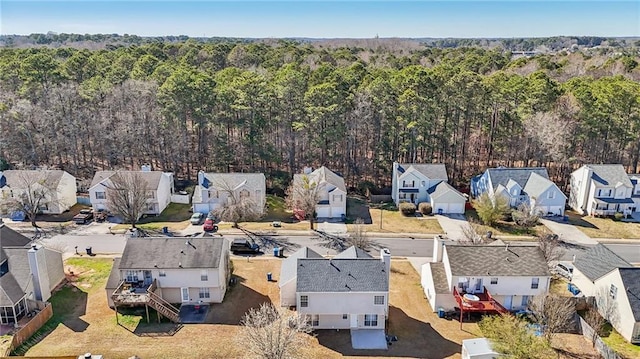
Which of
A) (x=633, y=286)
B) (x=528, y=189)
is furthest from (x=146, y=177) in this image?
(x=633, y=286)

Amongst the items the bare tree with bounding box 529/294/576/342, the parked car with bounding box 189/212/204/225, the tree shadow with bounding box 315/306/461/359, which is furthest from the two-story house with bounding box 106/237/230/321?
the bare tree with bounding box 529/294/576/342

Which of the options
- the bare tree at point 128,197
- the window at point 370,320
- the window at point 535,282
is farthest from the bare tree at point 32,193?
the window at point 535,282

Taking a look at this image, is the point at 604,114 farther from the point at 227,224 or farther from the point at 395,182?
the point at 227,224

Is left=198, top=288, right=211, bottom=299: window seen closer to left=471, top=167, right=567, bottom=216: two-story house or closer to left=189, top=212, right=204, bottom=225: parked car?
left=189, top=212, right=204, bottom=225: parked car

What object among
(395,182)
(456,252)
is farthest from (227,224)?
(456,252)

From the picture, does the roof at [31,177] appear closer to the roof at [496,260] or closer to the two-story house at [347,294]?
the two-story house at [347,294]
